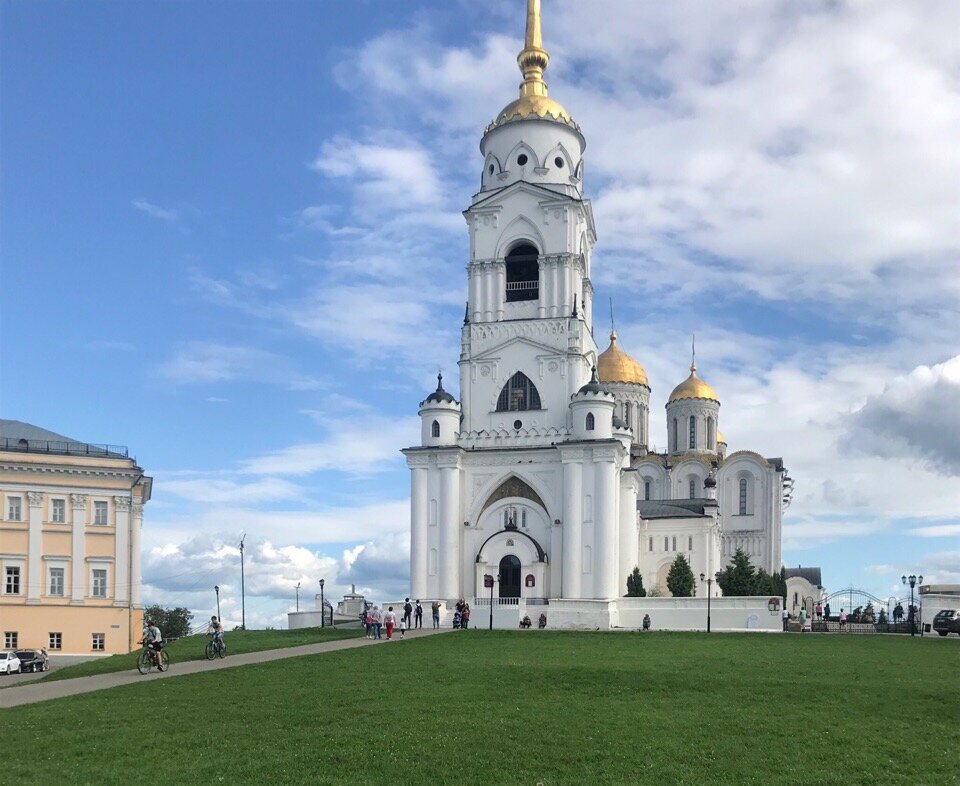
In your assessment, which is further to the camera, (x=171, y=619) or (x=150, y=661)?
(x=171, y=619)

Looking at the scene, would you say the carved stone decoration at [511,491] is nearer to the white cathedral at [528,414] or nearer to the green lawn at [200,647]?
the white cathedral at [528,414]

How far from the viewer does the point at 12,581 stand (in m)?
48.9

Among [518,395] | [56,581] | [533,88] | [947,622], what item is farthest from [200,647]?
[533,88]

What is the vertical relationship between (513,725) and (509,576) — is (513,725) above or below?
below

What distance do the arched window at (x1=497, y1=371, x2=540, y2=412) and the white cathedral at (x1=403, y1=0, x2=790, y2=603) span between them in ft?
0.20

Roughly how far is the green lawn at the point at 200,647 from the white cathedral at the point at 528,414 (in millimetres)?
11824

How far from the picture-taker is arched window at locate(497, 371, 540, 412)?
6128 cm

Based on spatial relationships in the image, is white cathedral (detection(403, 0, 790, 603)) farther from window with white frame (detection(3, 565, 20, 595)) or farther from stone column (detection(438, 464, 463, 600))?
window with white frame (detection(3, 565, 20, 595))

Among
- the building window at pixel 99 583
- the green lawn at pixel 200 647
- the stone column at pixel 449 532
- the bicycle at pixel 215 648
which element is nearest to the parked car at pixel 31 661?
the green lawn at pixel 200 647

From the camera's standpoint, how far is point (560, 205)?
207ft

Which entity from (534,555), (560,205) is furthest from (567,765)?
(560,205)

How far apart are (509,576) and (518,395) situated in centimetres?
939

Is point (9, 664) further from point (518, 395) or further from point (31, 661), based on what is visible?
point (518, 395)

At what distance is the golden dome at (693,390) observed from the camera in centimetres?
9234
